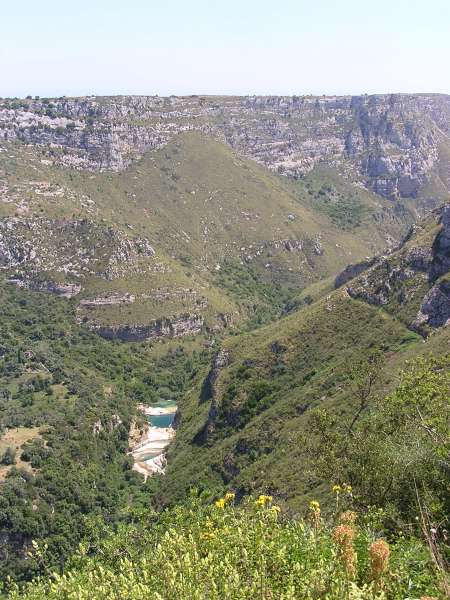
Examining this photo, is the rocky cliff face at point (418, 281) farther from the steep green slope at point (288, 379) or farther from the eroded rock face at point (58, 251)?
the eroded rock face at point (58, 251)

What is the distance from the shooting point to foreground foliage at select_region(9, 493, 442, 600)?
15.6 m

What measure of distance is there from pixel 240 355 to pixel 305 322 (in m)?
16.5

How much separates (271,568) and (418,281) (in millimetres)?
90220

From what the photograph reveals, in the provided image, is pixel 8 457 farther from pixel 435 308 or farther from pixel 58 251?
pixel 58 251

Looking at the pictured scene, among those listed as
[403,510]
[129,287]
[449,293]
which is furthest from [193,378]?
[403,510]

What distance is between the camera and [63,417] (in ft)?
419

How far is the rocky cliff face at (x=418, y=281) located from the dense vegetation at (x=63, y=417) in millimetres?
52607

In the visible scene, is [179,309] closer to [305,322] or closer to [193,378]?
[193,378]

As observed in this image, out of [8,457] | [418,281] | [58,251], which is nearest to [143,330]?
[58,251]

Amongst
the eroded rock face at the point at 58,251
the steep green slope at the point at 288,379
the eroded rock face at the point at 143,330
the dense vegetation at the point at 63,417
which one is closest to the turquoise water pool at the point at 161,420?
the dense vegetation at the point at 63,417

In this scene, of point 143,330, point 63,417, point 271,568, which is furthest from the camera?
point 143,330


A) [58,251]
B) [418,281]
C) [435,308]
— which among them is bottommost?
[58,251]

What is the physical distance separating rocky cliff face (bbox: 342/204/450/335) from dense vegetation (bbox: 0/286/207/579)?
52.6m

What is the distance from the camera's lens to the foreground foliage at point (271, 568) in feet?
51.1
